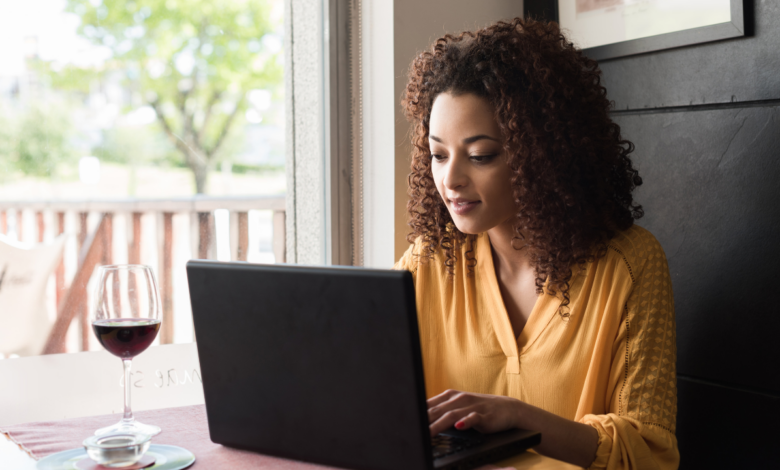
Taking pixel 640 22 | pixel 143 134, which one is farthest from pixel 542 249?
pixel 143 134

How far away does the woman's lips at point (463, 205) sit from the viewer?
1.26 meters

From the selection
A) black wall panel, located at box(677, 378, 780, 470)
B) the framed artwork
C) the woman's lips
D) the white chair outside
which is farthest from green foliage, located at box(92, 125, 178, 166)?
black wall panel, located at box(677, 378, 780, 470)

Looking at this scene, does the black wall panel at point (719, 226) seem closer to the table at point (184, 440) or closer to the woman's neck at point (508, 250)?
the woman's neck at point (508, 250)

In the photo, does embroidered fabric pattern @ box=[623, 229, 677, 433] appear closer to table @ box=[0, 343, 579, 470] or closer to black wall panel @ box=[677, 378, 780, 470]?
black wall panel @ box=[677, 378, 780, 470]

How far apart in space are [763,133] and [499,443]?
0.84 m

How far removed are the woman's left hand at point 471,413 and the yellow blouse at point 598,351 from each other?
22 centimetres

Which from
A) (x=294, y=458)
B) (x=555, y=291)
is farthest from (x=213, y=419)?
(x=555, y=291)

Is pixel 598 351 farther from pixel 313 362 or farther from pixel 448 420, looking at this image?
pixel 313 362

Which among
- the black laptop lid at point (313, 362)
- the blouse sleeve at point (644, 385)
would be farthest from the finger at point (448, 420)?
the blouse sleeve at point (644, 385)

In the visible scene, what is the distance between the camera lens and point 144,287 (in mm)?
881

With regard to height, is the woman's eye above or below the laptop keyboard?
above

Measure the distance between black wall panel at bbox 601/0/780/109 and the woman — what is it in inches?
8.2

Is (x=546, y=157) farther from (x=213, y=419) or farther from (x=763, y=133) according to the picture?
(x=213, y=419)

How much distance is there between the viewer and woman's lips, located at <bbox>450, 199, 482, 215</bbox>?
126cm
